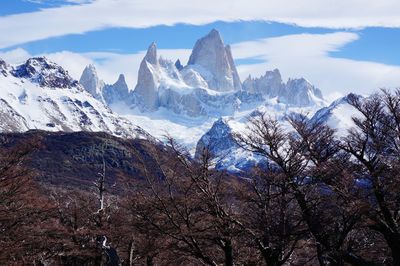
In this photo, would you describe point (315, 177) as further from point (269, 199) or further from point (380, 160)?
point (380, 160)

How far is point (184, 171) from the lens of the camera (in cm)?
1875

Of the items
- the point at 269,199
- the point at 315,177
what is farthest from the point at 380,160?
the point at 269,199

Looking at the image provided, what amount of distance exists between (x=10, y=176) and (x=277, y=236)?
9.63m

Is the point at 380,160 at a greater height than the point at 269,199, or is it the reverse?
the point at 380,160

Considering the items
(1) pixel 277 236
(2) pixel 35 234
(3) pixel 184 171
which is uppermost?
(3) pixel 184 171

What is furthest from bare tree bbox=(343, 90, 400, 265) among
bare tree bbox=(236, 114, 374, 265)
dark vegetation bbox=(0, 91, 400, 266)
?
bare tree bbox=(236, 114, 374, 265)

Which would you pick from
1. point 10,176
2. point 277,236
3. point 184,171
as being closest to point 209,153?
point 184,171

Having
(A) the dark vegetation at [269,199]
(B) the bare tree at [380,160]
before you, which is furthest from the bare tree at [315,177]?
(B) the bare tree at [380,160]

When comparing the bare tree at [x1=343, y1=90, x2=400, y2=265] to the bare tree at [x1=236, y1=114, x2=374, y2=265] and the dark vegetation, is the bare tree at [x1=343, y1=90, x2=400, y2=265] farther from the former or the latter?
the bare tree at [x1=236, y1=114, x2=374, y2=265]

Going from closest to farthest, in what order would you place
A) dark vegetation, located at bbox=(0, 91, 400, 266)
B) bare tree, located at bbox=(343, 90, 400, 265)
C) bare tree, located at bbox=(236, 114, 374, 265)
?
dark vegetation, located at bbox=(0, 91, 400, 266) < bare tree, located at bbox=(236, 114, 374, 265) < bare tree, located at bbox=(343, 90, 400, 265)

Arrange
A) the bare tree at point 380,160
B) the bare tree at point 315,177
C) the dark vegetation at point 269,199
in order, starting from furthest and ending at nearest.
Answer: the bare tree at point 380,160 < the bare tree at point 315,177 < the dark vegetation at point 269,199

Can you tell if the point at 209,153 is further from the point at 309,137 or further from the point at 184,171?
the point at 309,137

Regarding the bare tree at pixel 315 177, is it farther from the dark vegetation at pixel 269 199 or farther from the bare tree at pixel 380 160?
the bare tree at pixel 380 160

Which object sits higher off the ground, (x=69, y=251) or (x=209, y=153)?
(x=209, y=153)
